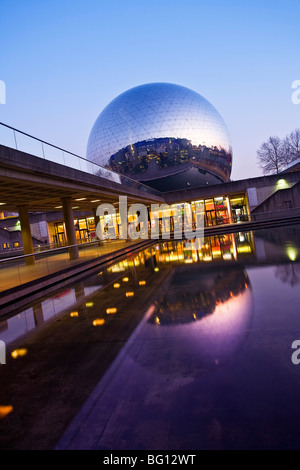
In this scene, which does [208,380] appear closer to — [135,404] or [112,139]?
[135,404]

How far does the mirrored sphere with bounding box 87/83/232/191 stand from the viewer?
38.4m

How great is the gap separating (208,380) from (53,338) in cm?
319

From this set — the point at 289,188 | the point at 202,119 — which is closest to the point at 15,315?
the point at 289,188

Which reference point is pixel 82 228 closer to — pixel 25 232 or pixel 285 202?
pixel 25 232

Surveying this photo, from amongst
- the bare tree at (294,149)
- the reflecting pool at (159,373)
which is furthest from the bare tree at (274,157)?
the reflecting pool at (159,373)

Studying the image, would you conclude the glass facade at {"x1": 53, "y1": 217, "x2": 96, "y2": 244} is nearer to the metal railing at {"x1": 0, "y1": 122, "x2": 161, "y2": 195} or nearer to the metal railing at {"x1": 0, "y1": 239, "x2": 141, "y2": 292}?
the metal railing at {"x1": 0, "y1": 122, "x2": 161, "y2": 195}

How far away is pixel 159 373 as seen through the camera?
367 cm

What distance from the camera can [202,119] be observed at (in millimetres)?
43312

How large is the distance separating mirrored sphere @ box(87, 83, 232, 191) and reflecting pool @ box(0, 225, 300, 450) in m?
32.8

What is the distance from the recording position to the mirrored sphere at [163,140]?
126 ft

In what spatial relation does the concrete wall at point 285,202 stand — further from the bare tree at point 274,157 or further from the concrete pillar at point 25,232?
the bare tree at point 274,157

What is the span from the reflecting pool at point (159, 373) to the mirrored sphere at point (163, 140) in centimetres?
3279

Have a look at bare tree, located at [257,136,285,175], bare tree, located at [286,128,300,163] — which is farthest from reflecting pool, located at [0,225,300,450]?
bare tree, located at [286,128,300,163]
